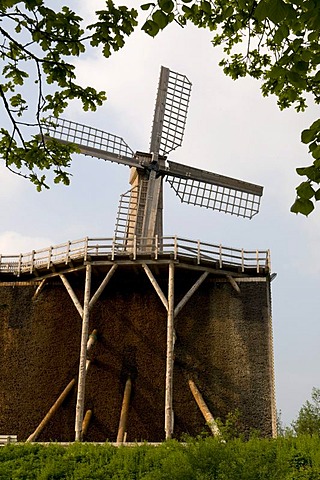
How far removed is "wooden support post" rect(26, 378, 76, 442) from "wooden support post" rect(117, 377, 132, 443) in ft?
6.50

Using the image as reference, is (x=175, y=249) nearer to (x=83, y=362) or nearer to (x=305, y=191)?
(x=83, y=362)

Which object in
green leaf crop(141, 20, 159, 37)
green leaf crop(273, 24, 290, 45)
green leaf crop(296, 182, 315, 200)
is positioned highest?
green leaf crop(141, 20, 159, 37)

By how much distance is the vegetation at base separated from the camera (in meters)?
12.5

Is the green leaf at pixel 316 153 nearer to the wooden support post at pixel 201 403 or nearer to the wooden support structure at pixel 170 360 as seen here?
the wooden support structure at pixel 170 360

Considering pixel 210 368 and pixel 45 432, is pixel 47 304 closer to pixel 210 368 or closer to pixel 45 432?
pixel 45 432

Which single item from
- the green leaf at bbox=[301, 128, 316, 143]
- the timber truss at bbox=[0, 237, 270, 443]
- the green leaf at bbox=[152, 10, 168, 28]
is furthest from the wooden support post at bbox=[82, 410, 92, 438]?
the green leaf at bbox=[301, 128, 316, 143]

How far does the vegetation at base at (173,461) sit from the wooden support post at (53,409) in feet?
16.1

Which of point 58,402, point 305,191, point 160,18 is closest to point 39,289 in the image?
Answer: point 58,402

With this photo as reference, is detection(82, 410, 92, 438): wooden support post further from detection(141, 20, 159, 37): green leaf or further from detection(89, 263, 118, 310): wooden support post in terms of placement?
detection(141, 20, 159, 37): green leaf

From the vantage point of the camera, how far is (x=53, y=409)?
21.8 m

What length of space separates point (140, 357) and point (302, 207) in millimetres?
18248

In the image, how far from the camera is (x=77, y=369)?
22.6 metres

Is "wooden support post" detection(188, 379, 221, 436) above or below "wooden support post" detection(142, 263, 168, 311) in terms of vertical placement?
below

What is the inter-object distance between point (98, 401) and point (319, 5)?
19.3m
